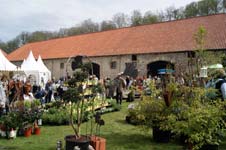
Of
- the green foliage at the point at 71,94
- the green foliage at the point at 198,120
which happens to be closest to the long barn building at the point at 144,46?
the green foliage at the point at 198,120

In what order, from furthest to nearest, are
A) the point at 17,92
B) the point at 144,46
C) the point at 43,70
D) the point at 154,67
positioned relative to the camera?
the point at 144,46, the point at 154,67, the point at 43,70, the point at 17,92

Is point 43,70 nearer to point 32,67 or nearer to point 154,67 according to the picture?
point 32,67

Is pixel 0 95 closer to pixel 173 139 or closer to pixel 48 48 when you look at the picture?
pixel 173 139

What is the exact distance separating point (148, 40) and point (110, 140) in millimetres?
24012

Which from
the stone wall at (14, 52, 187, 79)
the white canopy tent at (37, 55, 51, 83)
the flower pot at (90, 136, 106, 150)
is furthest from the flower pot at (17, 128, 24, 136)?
the stone wall at (14, 52, 187, 79)

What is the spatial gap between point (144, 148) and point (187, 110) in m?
1.52

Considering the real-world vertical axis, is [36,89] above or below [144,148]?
above

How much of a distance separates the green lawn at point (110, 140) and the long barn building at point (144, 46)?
1440cm

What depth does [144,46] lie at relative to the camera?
31812mm

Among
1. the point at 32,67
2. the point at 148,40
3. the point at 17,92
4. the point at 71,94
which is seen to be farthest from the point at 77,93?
the point at 148,40

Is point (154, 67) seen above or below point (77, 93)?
above

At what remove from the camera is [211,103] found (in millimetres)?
8375

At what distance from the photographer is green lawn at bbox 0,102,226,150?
8578mm

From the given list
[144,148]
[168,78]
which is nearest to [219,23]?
[168,78]
